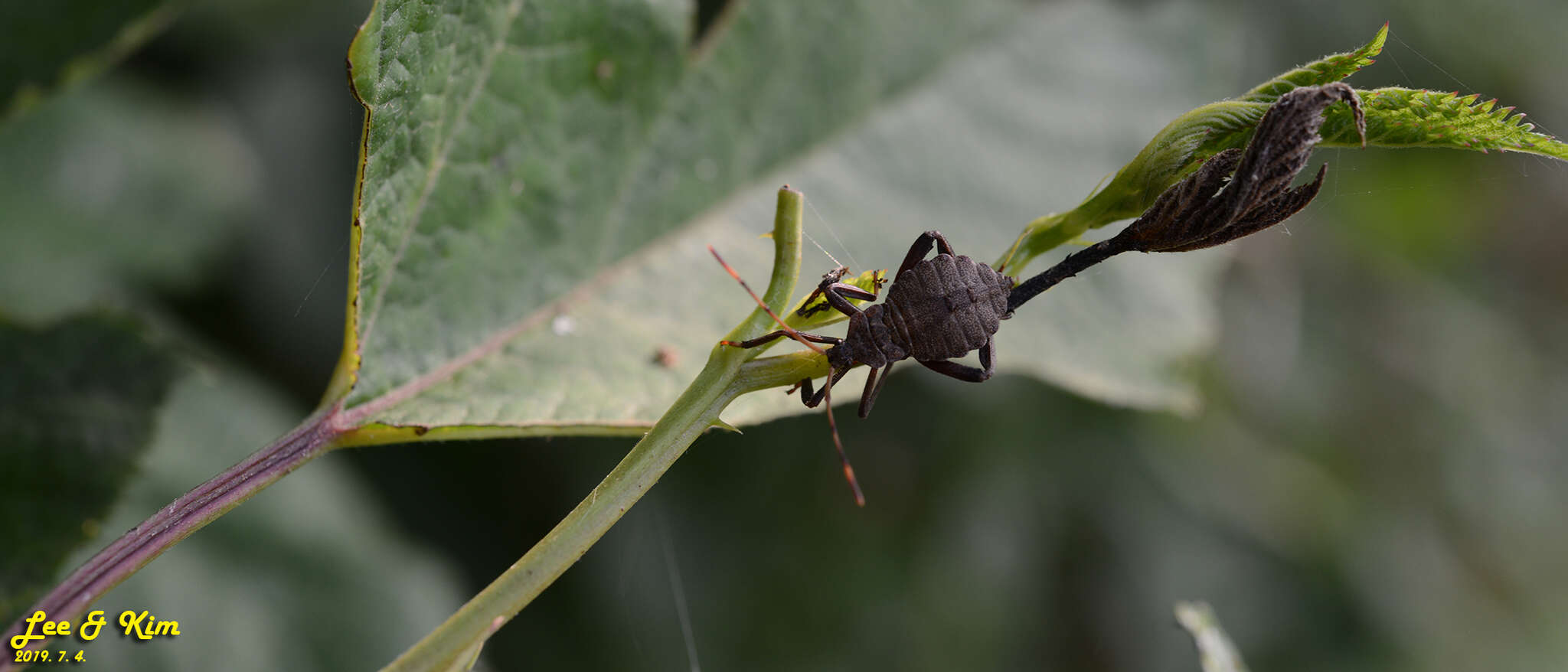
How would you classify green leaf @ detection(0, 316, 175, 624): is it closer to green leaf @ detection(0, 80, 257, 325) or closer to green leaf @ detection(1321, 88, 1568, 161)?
green leaf @ detection(0, 80, 257, 325)

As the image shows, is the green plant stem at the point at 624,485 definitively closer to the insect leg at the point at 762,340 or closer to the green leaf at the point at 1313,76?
the insect leg at the point at 762,340

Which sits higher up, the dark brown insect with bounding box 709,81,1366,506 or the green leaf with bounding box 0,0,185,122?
the green leaf with bounding box 0,0,185,122

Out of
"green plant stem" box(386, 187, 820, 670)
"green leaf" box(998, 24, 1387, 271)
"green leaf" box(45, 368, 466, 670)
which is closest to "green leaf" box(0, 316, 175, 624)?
"green leaf" box(45, 368, 466, 670)

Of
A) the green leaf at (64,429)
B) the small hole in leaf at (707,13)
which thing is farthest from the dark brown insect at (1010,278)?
the green leaf at (64,429)

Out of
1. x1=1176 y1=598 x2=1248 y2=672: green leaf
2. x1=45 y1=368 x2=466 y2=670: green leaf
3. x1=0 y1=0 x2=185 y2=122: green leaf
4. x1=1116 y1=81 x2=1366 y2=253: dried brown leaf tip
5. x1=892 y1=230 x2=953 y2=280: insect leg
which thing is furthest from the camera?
x1=45 y1=368 x2=466 y2=670: green leaf

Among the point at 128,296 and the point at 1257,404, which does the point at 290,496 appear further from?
the point at 1257,404

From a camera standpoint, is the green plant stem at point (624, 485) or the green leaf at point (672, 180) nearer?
the green plant stem at point (624, 485)

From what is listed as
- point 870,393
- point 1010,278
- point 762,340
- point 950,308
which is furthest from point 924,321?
point 762,340
